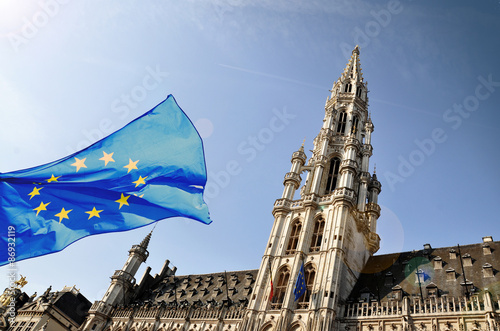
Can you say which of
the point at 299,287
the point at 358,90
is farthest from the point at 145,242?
the point at 358,90

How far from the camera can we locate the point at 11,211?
48.3 feet

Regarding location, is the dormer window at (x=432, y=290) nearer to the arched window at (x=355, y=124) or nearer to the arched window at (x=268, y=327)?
the arched window at (x=268, y=327)

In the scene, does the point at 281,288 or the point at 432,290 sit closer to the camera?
the point at 432,290

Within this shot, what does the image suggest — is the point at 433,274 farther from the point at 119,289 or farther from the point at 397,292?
the point at 119,289

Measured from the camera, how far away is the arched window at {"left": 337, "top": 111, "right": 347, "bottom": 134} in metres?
57.4

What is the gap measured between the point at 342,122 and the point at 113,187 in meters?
47.6

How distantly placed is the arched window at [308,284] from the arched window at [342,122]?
24922mm

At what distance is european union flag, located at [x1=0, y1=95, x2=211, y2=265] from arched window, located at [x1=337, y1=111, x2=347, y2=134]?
43948 millimetres

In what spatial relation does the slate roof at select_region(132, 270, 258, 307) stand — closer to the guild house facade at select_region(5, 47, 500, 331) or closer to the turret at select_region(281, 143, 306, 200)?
the guild house facade at select_region(5, 47, 500, 331)

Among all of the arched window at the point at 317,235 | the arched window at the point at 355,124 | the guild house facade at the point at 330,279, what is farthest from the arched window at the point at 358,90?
the arched window at the point at 317,235

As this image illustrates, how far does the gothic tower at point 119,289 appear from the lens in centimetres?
5003

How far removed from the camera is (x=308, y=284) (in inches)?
1484

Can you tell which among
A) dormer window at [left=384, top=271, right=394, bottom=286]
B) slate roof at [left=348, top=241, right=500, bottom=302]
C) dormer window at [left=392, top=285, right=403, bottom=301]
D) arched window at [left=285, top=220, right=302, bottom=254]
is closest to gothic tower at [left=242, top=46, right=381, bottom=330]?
arched window at [left=285, top=220, right=302, bottom=254]

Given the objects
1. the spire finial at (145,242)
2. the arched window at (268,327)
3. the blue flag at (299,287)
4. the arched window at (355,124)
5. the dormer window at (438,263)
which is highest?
the arched window at (355,124)
